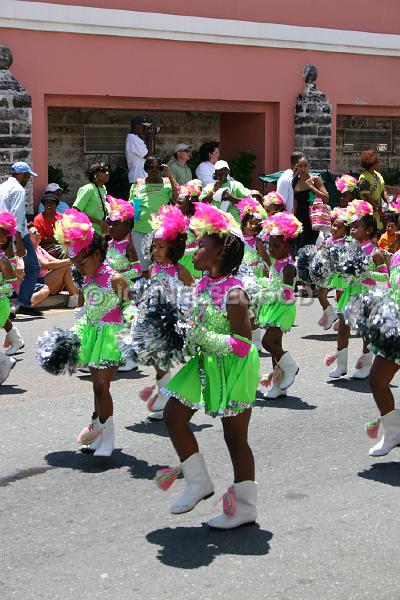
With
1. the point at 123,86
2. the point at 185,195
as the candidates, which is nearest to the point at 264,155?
the point at 123,86

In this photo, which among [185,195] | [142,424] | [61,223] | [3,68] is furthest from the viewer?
[3,68]

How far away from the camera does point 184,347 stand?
5.43 meters

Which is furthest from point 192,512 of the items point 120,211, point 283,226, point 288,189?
point 288,189

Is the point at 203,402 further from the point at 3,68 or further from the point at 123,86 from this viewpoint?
the point at 123,86

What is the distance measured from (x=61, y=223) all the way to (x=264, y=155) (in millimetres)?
11453

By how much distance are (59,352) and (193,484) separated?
5.43 feet

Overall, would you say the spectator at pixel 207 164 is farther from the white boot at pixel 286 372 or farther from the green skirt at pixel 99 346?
the green skirt at pixel 99 346

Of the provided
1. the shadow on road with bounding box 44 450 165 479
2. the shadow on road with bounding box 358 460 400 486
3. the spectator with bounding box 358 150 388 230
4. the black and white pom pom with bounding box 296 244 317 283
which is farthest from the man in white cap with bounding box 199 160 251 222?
the shadow on road with bounding box 358 460 400 486

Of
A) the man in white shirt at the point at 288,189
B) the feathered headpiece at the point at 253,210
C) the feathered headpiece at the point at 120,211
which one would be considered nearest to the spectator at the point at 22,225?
the feathered headpiece at the point at 253,210

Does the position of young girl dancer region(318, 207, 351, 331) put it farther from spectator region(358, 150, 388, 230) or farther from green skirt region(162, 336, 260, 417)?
spectator region(358, 150, 388, 230)

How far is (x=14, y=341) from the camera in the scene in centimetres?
971

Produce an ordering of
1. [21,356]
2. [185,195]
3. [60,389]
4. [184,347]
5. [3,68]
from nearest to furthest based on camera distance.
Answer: [184,347] → [60,389] → [21,356] → [185,195] → [3,68]

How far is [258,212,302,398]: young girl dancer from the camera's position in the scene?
8406mm

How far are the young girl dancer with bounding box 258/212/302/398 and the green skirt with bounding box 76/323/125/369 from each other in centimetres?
180
